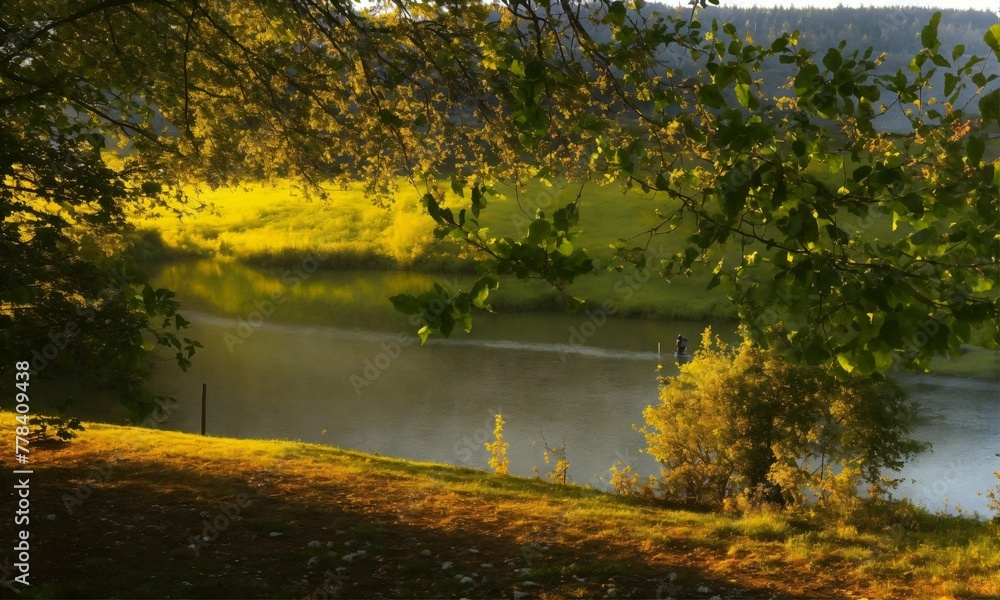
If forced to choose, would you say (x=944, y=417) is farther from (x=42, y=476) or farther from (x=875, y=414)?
(x=42, y=476)

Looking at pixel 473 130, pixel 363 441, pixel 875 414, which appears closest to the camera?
pixel 473 130

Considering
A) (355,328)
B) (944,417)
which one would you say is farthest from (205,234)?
(944,417)

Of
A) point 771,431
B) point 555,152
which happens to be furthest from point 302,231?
point 555,152

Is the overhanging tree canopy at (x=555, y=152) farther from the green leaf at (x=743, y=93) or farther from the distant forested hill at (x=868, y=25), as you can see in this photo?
the distant forested hill at (x=868, y=25)

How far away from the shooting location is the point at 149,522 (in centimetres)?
702

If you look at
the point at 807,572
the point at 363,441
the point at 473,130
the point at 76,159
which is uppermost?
the point at 473,130

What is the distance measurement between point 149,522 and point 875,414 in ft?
35.9

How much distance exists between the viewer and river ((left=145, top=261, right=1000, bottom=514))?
1978 centimetres

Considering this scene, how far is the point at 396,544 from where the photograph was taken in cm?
677

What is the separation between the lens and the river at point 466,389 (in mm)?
19781

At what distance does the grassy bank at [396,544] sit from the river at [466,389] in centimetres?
860

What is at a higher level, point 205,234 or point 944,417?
point 205,234

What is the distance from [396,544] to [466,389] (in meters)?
19.9

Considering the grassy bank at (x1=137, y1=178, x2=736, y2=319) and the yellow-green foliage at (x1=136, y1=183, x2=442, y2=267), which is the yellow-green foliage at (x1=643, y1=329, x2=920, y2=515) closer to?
the grassy bank at (x1=137, y1=178, x2=736, y2=319)
